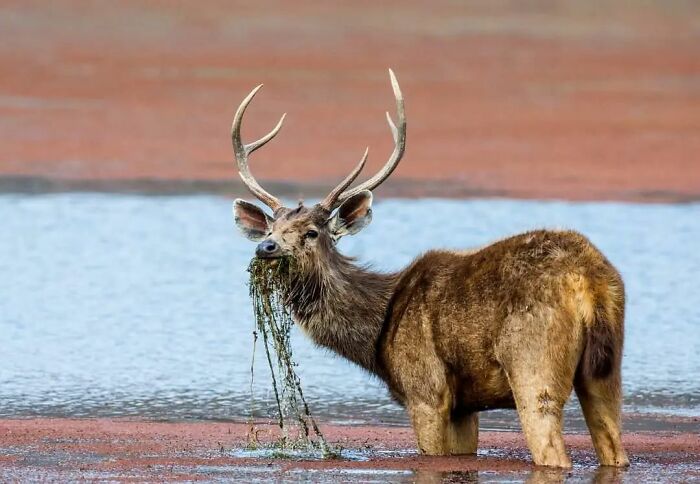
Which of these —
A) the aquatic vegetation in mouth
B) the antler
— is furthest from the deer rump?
the antler

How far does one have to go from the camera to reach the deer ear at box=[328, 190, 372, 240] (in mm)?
12734

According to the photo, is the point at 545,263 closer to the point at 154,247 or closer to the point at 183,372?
the point at 183,372

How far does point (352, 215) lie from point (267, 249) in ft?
3.67

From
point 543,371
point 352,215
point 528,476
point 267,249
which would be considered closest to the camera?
point 543,371

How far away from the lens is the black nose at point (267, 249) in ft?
39.2

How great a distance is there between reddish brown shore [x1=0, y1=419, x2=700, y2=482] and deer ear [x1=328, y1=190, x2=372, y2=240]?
163cm

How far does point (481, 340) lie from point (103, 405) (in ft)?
16.1

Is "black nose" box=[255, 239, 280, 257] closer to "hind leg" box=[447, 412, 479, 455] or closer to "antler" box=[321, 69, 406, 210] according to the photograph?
"antler" box=[321, 69, 406, 210]

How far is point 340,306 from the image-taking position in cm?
1250

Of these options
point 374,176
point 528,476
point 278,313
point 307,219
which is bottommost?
point 528,476

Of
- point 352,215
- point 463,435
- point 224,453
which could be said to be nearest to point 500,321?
point 463,435

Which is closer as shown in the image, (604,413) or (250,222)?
(604,413)

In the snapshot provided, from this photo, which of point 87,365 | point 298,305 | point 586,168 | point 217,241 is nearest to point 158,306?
point 87,365

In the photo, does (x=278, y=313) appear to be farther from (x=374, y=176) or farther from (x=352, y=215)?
(x=374, y=176)
